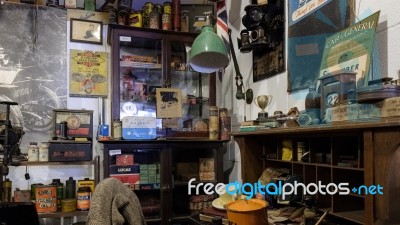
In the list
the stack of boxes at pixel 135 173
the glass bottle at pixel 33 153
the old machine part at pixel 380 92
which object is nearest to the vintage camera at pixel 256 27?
the old machine part at pixel 380 92

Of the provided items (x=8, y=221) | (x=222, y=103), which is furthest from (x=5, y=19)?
(x=222, y=103)

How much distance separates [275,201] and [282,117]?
486 mm

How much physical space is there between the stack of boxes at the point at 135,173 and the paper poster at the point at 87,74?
2.33 ft

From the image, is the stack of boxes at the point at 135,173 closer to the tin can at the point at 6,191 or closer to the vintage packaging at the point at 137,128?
the vintage packaging at the point at 137,128

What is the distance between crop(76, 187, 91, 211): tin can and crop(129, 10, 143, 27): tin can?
4.73 feet

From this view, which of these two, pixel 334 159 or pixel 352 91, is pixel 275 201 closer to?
pixel 334 159

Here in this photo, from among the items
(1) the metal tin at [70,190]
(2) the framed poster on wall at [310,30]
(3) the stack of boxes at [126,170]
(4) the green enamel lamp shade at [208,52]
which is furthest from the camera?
(3) the stack of boxes at [126,170]

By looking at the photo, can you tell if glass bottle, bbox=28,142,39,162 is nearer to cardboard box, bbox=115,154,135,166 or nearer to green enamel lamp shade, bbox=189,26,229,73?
cardboard box, bbox=115,154,135,166

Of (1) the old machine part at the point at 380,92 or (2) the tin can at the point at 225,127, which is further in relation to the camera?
(2) the tin can at the point at 225,127

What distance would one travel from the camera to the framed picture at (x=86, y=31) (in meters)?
2.89

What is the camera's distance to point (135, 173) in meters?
2.65

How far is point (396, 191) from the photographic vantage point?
1027 millimetres

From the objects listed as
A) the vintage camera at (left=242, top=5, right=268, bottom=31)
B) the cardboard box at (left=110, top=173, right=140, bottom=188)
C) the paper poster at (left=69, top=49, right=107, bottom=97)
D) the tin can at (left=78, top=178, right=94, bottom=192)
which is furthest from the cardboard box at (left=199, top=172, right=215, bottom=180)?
the vintage camera at (left=242, top=5, right=268, bottom=31)

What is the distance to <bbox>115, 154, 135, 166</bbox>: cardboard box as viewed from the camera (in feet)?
8.56
